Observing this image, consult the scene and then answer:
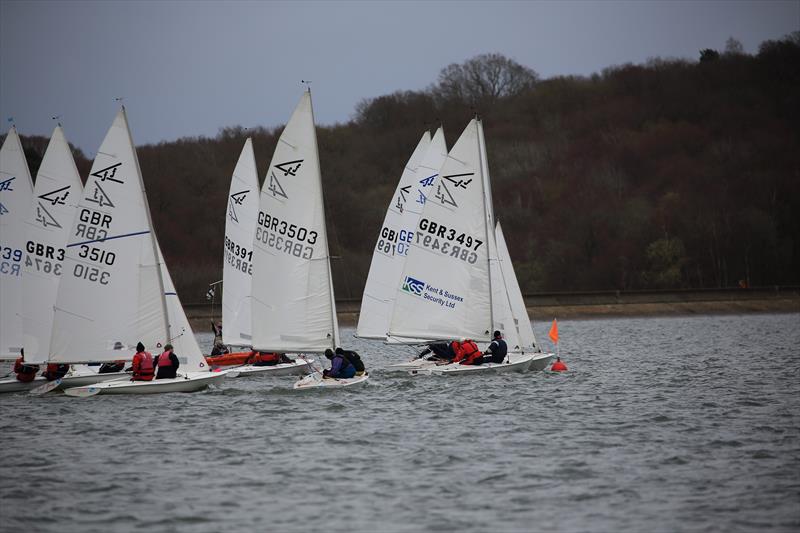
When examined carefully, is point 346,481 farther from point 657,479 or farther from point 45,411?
point 45,411

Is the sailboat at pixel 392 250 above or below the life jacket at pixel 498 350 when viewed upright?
above

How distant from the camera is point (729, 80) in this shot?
4286 inches

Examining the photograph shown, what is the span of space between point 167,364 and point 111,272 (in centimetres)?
239

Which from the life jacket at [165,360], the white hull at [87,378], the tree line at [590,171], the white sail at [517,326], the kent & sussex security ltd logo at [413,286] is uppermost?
the tree line at [590,171]

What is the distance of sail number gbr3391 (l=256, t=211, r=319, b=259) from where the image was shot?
23844 millimetres

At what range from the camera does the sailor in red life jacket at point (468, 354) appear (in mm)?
26453

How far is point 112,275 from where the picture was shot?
23938 mm

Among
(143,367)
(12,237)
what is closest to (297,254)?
(143,367)

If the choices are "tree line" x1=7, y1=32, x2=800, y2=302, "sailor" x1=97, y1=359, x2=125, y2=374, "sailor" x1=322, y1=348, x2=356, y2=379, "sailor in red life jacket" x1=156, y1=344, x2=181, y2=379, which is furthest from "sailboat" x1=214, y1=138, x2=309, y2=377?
"tree line" x1=7, y1=32, x2=800, y2=302

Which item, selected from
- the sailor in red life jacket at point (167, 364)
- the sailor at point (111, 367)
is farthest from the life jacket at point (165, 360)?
the sailor at point (111, 367)

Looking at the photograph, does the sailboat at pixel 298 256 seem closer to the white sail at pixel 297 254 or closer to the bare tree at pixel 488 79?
the white sail at pixel 297 254

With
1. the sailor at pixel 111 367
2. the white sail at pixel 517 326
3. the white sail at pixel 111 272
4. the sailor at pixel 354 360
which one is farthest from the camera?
the white sail at pixel 517 326

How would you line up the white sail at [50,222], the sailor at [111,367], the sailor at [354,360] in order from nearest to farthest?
the sailor at [354,360] → the sailor at [111,367] → the white sail at [50,222]

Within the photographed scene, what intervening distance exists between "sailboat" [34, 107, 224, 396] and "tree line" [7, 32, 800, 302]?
42161mm
